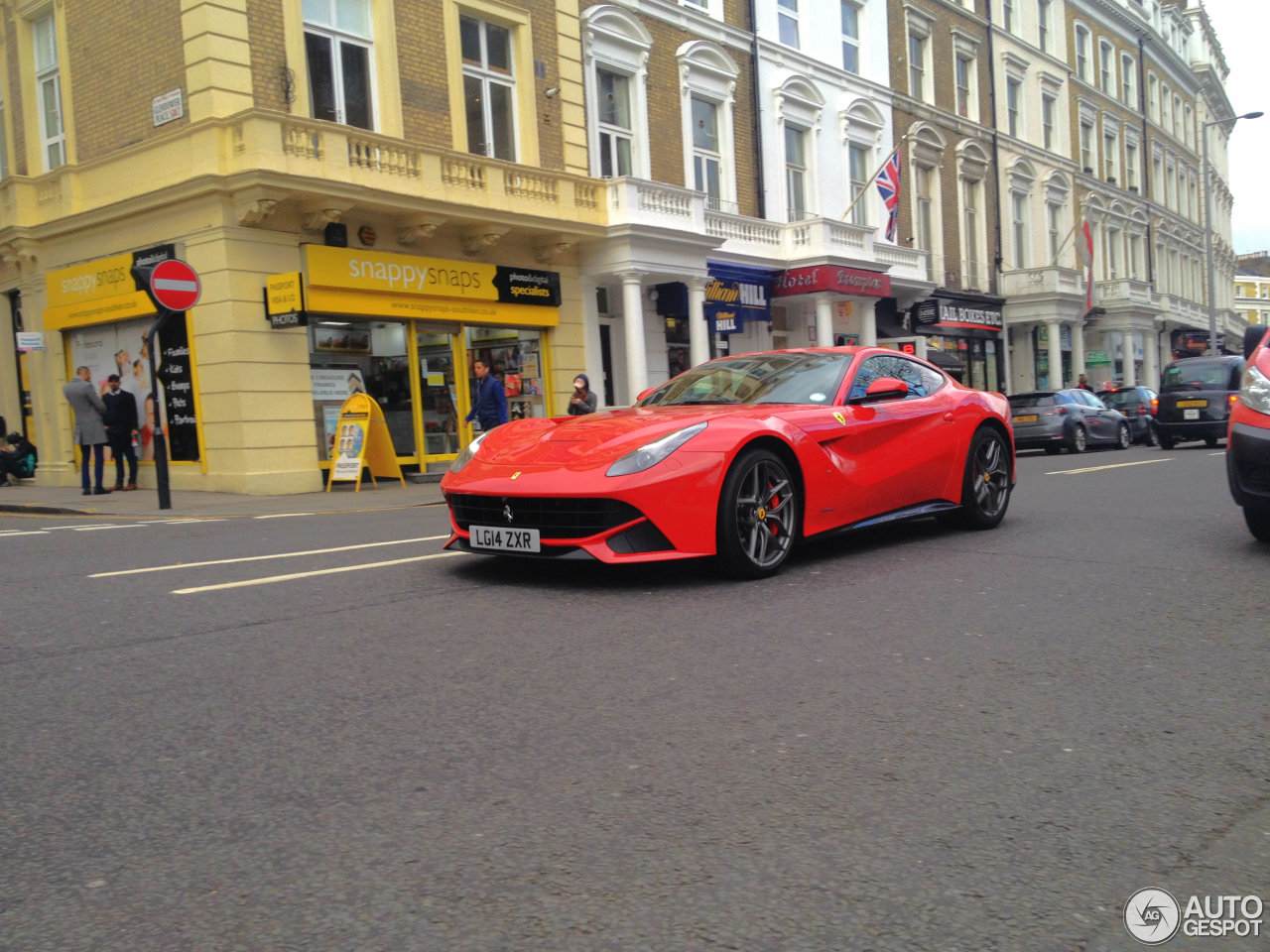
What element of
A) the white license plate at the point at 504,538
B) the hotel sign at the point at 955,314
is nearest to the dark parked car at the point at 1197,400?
the hotel sign at the point at 955,314

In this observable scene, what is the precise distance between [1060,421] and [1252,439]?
16417 mm

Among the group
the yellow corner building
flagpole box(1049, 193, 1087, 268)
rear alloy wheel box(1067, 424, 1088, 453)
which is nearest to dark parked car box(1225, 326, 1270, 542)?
the yellow corner building

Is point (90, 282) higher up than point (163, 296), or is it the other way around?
point (90, 282)

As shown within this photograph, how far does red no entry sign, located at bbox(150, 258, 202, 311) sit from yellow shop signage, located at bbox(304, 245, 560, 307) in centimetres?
284

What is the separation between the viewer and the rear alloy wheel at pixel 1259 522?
665 cm

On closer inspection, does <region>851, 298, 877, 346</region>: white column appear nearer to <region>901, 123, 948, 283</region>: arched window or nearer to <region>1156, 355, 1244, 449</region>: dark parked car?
<region>901, 123, 948, 283</region>: arched window

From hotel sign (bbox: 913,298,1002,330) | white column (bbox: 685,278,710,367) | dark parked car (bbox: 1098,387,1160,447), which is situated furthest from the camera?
hotel sign (bbox: 913,298,1002,330)

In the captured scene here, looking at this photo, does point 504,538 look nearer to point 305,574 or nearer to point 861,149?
point 305,574

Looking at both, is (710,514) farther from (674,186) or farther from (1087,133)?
(1087,133)

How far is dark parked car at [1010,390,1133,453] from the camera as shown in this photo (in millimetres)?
21703

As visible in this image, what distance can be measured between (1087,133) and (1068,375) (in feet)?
33.6

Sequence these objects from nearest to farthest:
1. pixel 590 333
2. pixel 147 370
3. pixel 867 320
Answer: pixel 147 370 → pixel 590 333 → pixel 867 320

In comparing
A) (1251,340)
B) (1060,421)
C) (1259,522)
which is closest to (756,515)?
(1259,522)

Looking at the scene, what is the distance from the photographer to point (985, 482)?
7758 millimetres
